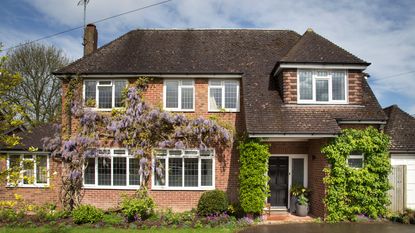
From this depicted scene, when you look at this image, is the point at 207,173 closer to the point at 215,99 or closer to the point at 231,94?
the point at 215,99

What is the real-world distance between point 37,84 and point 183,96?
20.2 m

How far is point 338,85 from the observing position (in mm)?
13211

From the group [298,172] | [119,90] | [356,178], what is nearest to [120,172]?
[119,90]

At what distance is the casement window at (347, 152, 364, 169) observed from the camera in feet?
40.5

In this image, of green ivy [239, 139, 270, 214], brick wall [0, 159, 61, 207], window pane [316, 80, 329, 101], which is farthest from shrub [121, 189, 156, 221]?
window pane [316, 80, 329, 101]

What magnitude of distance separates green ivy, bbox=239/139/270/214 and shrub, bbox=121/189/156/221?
3.62 m

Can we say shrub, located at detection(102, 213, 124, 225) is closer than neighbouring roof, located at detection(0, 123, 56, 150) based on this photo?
Yes

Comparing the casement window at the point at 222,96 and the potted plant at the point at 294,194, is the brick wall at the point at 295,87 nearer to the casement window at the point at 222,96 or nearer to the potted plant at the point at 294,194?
the casement window at the point at 222,96

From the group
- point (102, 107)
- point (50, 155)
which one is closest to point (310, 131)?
point (102, 107)

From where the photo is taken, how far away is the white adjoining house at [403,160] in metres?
12.7

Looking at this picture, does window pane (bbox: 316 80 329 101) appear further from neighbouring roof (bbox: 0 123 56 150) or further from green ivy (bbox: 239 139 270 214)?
neighbouring roof (bbox: 0 123 56 150)

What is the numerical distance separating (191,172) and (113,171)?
10.7 feet

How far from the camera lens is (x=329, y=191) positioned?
11812mm

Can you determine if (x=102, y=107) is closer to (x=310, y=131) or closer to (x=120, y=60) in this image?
(x=120, y=60)
